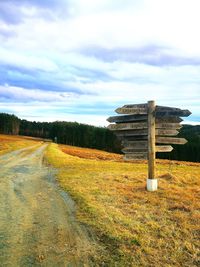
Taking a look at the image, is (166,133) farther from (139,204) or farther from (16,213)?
(16,213)

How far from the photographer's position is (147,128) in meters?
13.1

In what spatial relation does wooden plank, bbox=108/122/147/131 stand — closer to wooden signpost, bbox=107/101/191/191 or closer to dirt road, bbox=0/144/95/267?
wooden signpost, bbox=107/101/191/191

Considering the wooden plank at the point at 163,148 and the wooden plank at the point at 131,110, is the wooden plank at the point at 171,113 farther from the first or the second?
the wooden plank at the point at 163,148

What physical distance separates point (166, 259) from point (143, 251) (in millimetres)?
522

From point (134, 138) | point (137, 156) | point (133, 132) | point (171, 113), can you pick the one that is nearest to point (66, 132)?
point (134, 138)

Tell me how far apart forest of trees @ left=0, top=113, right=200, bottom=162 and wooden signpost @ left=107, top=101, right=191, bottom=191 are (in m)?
101

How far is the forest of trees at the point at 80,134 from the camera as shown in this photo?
114250 mm

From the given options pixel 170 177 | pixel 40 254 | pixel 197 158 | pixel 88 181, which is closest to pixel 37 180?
pixel 88 181

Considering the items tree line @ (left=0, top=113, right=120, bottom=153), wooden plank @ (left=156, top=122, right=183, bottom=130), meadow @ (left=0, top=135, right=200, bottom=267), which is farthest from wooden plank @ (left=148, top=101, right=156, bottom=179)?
tree line @ (left=0, top=113, right=120, bottom=153)

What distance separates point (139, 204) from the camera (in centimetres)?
1069

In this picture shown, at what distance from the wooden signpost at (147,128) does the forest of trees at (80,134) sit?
331 feet

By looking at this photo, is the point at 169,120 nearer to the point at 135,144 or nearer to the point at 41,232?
the point at 135,144

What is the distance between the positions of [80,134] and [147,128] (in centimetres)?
13625

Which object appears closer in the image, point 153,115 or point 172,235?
point 172,235
